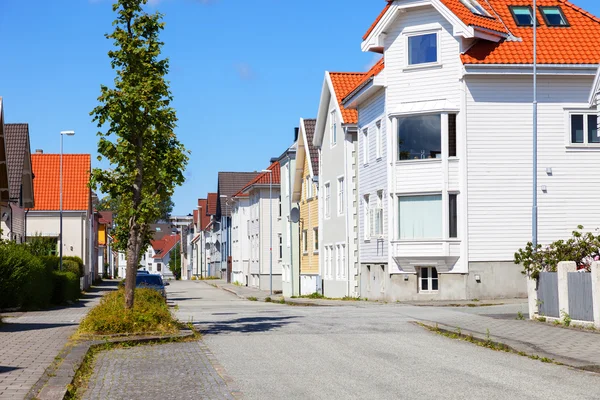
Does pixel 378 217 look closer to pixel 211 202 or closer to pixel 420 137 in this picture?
pixel 420 137

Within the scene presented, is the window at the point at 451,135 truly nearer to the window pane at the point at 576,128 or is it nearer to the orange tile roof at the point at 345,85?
the window pane at the point at 576,128

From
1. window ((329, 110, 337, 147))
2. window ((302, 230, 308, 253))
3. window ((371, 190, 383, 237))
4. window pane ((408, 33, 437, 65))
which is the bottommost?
window ((302, 230, 308, 253))

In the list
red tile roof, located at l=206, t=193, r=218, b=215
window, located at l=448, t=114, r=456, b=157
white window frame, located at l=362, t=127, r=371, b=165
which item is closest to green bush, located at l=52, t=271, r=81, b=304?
white window frame, located at l=362, t=127, r=371, b=165

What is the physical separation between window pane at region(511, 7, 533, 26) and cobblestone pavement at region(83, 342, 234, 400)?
24451mm

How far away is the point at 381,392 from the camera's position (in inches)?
431

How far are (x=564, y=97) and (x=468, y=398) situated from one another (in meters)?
26.0

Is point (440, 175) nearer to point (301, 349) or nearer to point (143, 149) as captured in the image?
point (143, 149)

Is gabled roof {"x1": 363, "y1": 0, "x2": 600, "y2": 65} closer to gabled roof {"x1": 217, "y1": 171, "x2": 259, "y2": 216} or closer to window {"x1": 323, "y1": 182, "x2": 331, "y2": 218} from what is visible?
window {"x1": 323, "y1": 182, "x2": 331, "y2": 218}

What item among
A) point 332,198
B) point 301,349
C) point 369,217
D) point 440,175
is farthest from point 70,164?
point 301,349

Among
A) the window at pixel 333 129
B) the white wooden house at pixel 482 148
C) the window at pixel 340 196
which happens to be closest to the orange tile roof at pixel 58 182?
the window at pixel 333 129

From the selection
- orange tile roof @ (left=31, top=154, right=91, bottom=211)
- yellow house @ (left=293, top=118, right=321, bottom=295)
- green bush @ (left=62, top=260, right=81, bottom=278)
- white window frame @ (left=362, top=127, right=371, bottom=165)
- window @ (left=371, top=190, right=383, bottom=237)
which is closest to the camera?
window @ (left=371, top=190, right=383, bottom=237)

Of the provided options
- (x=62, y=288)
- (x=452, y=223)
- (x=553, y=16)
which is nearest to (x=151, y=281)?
(x=62, y=288)

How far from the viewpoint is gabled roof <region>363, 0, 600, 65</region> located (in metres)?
34.0

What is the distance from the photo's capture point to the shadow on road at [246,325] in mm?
20562
